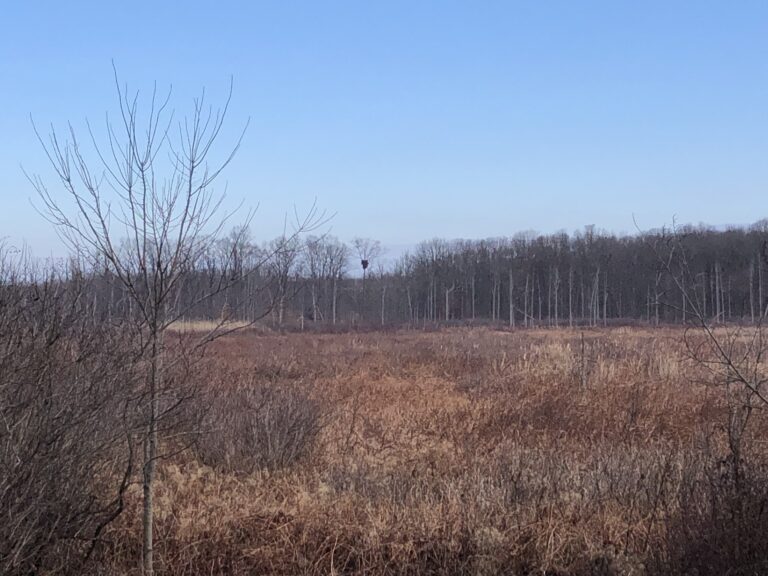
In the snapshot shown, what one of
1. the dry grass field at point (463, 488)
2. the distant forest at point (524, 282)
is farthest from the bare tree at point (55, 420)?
the distant forest at point (524, 282)

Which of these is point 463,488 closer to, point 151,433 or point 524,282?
point 151,433

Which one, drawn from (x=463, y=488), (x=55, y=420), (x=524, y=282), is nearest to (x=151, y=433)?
(x=55, y=420)

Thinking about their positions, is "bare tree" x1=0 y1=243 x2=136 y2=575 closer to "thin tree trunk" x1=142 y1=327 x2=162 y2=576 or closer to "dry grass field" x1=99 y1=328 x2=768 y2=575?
"thin tree trunk" x1=142 y1=327 x2=162 y2=576

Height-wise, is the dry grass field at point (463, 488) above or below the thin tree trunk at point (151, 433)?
below

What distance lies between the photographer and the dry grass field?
4.80m

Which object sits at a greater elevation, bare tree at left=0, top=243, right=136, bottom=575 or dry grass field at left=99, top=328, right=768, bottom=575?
bare tree at left=0, top=243, right=136, bottom=575

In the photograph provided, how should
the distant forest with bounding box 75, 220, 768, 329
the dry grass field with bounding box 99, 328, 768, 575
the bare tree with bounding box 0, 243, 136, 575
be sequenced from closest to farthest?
A: the bare tree with bounding box 0, 243, 136, 575 → the dry grass field with bounding box 99, 328, 768, 575 → the distant forest with bounding box 75, 220, 768, 329

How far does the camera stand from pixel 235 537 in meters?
5.27

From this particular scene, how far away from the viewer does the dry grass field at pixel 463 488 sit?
480cm

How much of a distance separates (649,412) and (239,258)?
30.4 ft

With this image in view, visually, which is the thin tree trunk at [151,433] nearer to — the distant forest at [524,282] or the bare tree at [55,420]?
the bare tree at [55,420]

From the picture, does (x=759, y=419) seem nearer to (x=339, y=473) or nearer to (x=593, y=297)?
(x=339, y=473)

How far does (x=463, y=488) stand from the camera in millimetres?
6539

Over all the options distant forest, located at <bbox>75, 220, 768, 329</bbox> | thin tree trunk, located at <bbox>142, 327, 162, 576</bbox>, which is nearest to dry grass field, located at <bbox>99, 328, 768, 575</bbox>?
thin tree trunk, located at <bbox>142, 327, 162, 576</bbox>
